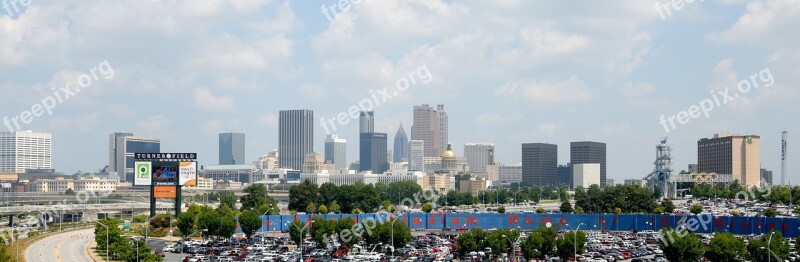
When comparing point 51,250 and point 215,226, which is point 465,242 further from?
point 51,250

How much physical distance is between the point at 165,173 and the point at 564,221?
55.3m

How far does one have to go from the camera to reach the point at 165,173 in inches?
4980

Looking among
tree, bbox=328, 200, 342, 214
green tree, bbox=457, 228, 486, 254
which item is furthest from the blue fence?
green tree, bbox=457, 228, 486, 254

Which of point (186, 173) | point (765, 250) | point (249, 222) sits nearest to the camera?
point (765, 250)

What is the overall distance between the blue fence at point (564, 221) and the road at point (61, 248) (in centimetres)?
2275

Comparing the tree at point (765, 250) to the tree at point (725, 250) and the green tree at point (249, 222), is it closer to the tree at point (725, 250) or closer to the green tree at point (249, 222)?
the tree at point (725, 250)

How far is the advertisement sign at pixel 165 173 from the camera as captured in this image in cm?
12631

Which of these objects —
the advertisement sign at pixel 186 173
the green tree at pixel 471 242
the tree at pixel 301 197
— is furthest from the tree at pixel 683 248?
the tree at pixel 301 197

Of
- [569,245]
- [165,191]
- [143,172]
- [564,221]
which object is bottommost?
[564,221]

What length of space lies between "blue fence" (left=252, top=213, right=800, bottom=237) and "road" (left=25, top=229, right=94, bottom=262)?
22.7 m

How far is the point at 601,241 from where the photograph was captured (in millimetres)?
111812


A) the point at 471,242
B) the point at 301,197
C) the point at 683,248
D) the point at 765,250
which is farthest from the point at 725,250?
the point at 301,197

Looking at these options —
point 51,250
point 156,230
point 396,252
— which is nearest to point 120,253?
point 51,250

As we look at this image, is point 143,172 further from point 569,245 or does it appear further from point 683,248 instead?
point 683,248
